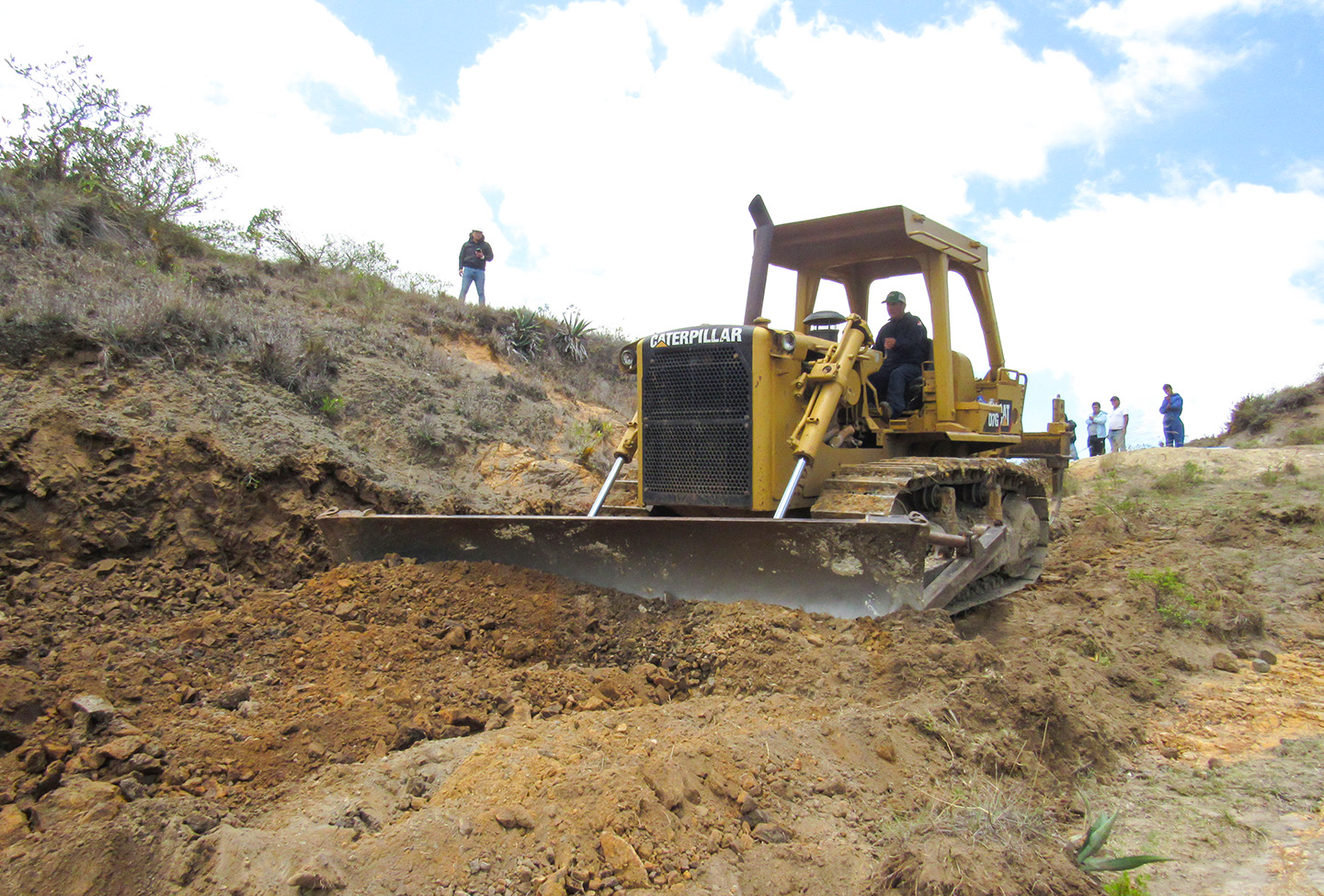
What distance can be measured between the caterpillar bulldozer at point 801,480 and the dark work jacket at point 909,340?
171mm

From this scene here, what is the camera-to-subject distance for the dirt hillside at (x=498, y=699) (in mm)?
2475

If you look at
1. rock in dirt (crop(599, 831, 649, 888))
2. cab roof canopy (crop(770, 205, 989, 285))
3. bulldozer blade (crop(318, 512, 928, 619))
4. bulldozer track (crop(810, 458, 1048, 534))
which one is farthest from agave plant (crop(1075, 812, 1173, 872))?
cab roof canopy (crop(770, 205, 989, 285))

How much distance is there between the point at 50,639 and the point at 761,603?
11.7 feet

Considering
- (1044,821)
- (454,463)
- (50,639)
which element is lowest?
(1044,821)

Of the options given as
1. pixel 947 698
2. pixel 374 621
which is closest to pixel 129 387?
pixel 374 621

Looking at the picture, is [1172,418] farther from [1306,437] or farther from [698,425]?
[698,425]

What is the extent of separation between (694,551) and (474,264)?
1165 cm

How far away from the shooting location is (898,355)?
6598 millimetres

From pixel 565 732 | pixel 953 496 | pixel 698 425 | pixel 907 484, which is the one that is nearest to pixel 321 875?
pixel 565 732

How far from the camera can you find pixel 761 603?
15.1 feet

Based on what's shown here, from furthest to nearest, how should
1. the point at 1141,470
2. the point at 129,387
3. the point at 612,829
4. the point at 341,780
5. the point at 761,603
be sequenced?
the point at 1141,470
the point at 129,387
the point at 761,603
the point at 341,780
the point at 612,829

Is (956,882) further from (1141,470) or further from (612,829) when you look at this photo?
(1141,470)

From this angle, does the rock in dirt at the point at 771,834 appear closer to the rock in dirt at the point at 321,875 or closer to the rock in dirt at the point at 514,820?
the rock in dirt at the point at 514,820

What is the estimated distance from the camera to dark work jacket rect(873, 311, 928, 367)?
21.5ft
